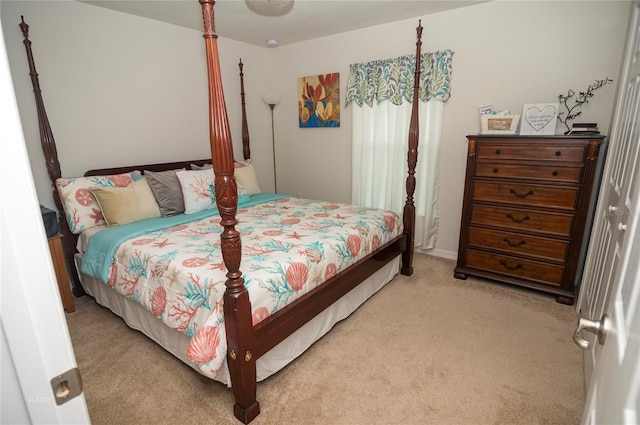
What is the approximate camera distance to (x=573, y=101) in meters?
2.68

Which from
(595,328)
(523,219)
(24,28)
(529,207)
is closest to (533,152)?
(529,207)

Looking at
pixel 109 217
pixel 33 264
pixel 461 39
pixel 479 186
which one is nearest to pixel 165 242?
pixel 109 217

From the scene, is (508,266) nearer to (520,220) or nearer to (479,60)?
(520,220)

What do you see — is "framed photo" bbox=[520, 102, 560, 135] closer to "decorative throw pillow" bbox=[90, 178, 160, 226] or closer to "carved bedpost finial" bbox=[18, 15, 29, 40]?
"decorative throw pillow" bbox=[90, 178, 160, 226]

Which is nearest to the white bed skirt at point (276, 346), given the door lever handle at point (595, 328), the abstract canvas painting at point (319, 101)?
the door lever handle at point (595, 328)

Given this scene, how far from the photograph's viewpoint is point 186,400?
5.65 ft

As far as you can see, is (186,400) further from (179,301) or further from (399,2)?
(399,2)

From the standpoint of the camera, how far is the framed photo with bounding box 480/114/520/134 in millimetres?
2736

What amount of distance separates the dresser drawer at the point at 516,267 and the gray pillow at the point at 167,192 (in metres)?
2.58

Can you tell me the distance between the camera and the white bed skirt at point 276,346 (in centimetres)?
185

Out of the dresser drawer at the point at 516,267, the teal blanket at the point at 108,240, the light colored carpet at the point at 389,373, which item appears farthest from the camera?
the dresser drawer at the point at 516,267

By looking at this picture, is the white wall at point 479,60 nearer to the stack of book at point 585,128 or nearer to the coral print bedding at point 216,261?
the stack of book at point 585,128

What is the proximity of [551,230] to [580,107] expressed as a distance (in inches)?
40.4

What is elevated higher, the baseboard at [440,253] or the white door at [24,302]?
the white door at [24,302]
